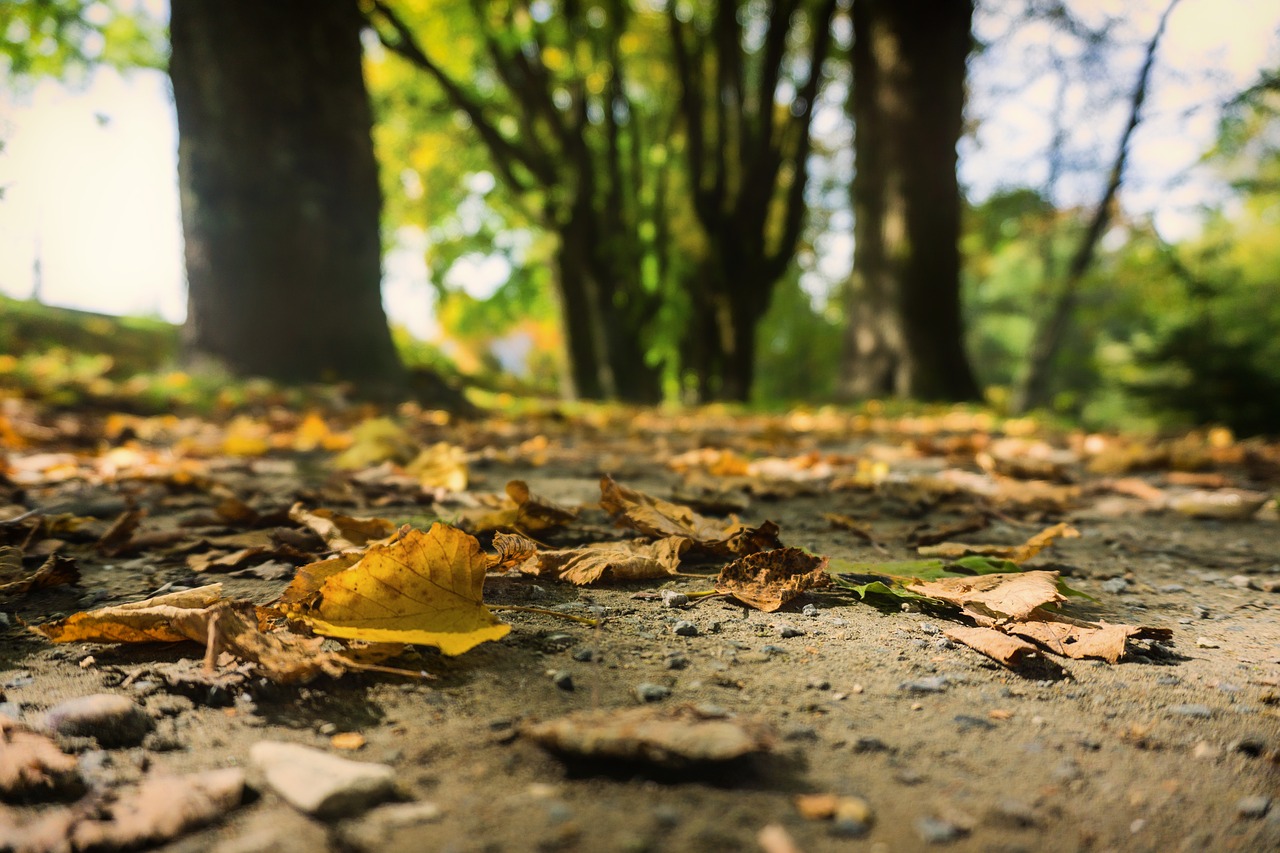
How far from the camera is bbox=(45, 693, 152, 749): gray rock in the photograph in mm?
877

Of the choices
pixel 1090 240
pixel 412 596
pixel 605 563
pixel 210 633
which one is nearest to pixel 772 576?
pixel 605 563

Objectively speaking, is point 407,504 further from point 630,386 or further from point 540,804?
point 630,386

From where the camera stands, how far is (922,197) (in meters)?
7.88

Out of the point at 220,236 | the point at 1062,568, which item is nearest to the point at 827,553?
the point at 1062,568

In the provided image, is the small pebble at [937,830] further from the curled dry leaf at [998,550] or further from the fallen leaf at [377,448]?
the fallen leaf at [377,448]

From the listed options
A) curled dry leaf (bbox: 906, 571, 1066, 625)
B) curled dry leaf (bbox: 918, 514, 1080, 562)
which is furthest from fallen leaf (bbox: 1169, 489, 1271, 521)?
curled dry leaf (bbox: 906, 571, 1066, 625)

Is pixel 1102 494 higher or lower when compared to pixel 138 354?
lower

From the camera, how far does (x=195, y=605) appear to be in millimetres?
1183

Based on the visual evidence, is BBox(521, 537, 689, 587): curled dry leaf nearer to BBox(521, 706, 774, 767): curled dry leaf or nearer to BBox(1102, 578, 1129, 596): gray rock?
BBox(521, 706, 774, 767): curled dry leaf

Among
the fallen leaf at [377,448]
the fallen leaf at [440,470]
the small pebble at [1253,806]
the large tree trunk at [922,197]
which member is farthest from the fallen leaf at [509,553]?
the large tree trunk at [922,197]

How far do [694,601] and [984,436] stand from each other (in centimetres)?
376

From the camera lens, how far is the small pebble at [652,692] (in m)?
0.99

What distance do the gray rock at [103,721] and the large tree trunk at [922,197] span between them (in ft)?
24.8

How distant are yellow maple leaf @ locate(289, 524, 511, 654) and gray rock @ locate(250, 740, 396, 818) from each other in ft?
0.76
